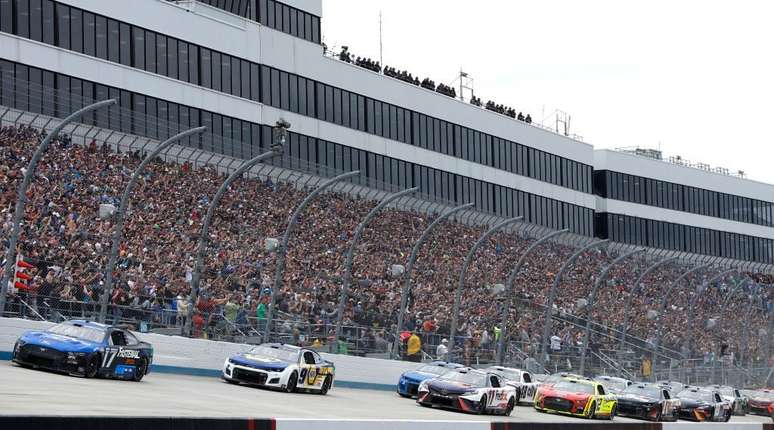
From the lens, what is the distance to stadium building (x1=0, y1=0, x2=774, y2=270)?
47031mm

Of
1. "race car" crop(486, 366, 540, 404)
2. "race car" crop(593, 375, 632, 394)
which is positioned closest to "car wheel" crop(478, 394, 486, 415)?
"race car" crop(486, 366, 540, 404)

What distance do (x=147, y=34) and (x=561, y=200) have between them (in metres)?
32.5

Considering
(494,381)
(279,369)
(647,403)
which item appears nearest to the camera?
(279,369)

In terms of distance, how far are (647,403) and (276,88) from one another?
24.7 metres

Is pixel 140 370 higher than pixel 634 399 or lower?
higher

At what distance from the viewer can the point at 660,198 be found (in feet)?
279

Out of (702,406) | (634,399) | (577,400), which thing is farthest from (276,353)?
(702,406)

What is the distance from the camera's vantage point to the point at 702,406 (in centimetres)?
4253

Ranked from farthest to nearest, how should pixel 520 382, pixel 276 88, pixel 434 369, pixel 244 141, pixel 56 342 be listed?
pixel 276 88
pixel 244 141
pixel 520 382
pixel 434 369
pixel 56 342

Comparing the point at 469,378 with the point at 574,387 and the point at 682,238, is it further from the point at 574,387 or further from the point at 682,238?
the point at 682,238

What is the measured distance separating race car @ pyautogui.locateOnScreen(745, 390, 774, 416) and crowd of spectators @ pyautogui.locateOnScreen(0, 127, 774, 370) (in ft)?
14.5

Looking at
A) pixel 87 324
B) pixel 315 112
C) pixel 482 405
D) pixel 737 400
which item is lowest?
pixel 737 400

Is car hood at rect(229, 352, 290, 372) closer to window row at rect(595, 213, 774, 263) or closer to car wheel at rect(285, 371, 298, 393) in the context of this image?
car wheel at rect(285, 371, 298, 393)

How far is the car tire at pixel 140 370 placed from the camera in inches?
1096
